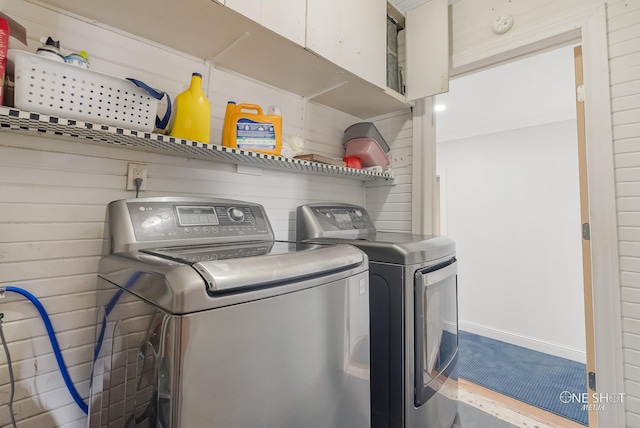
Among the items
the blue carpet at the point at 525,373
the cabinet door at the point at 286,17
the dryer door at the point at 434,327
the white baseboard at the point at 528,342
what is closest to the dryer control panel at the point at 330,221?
the dryer door at the point at 434,327

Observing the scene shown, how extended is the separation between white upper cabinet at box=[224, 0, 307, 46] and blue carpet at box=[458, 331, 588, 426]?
3013 mm

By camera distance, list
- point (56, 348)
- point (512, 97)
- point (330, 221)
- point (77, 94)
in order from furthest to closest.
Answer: point (512, 97)
point (330, 221)
point (56, 348)
point (77, 94)

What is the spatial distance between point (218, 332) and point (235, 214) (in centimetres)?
71

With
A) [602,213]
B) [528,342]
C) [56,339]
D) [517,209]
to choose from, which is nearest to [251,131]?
[56,339]

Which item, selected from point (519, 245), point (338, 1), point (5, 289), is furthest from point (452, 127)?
point (5, 289)

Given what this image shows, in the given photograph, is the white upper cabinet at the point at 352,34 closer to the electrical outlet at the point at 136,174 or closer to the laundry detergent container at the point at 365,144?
the laundry detergent container at the point at 365,144

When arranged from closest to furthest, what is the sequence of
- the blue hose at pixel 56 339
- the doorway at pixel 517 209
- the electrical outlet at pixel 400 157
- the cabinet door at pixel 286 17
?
the blue hose at pixel 56 339 < the cabinet door at pixel 286 17 < the electrical outlet at pixel 400 157 < the doorway at pixel 517 209

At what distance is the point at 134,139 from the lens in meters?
1.08

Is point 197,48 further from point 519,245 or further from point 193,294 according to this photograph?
point 519,245

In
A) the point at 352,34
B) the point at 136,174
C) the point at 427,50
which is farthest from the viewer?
the point at 427,50

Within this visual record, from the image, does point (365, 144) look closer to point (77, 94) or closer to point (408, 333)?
point (408, 333)

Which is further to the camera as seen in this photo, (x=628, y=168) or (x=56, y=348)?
(x=628, y=168)

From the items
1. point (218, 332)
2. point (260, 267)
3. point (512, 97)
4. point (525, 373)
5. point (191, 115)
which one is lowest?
point (525, 373)

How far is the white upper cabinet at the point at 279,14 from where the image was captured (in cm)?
111
